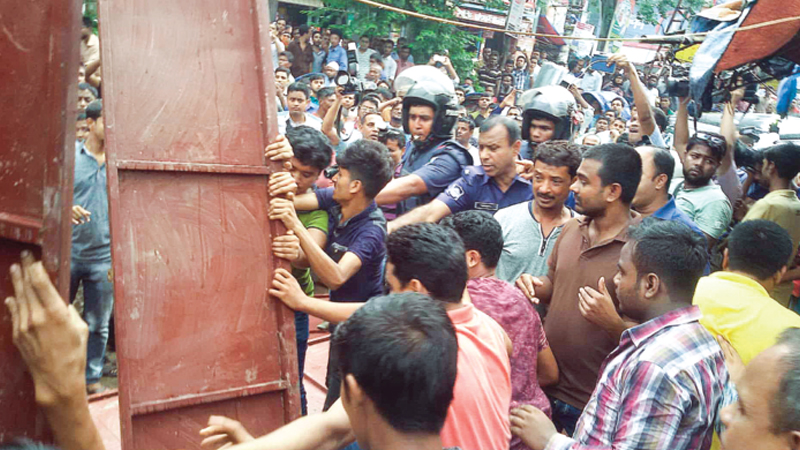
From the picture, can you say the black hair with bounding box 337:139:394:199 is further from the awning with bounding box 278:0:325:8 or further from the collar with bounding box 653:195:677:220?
the awning with bounding box 278:0:325:8

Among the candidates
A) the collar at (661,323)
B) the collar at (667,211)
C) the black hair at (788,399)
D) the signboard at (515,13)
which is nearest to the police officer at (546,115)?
the collar at (667,211)

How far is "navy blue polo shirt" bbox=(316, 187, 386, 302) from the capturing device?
3490 millimetres

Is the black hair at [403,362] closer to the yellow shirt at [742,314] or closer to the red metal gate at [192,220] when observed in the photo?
the red metal gate at [192,220]

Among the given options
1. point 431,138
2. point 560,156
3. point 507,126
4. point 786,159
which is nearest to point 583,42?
point 786,159

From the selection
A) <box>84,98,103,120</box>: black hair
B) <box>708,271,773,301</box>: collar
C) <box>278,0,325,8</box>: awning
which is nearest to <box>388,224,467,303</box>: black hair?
<box>708,271,773,301</box>: collar

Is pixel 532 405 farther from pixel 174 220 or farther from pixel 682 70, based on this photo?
pixel 682 70

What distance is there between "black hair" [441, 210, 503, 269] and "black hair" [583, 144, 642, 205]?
0.72m

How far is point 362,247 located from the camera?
11.4ft

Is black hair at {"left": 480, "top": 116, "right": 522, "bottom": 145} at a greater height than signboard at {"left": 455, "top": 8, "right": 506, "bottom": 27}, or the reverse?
signboard at {"left": 455, "top": 8, "right": 506, "bottom": 27}

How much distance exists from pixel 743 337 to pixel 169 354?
7.48 feet

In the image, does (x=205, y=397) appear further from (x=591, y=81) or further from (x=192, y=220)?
(x=591, y=81)

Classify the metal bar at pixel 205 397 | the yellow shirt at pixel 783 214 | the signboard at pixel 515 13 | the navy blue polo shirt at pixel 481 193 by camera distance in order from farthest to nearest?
the signboard at pixel 515 13 → the yellow shirt at pixel 783 214 → the navy blue polo shirt at pixel 481 193 → the metal bar at pixel 205 397

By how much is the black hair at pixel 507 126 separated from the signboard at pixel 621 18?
25.2 metres

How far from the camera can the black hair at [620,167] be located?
3.23 meters
